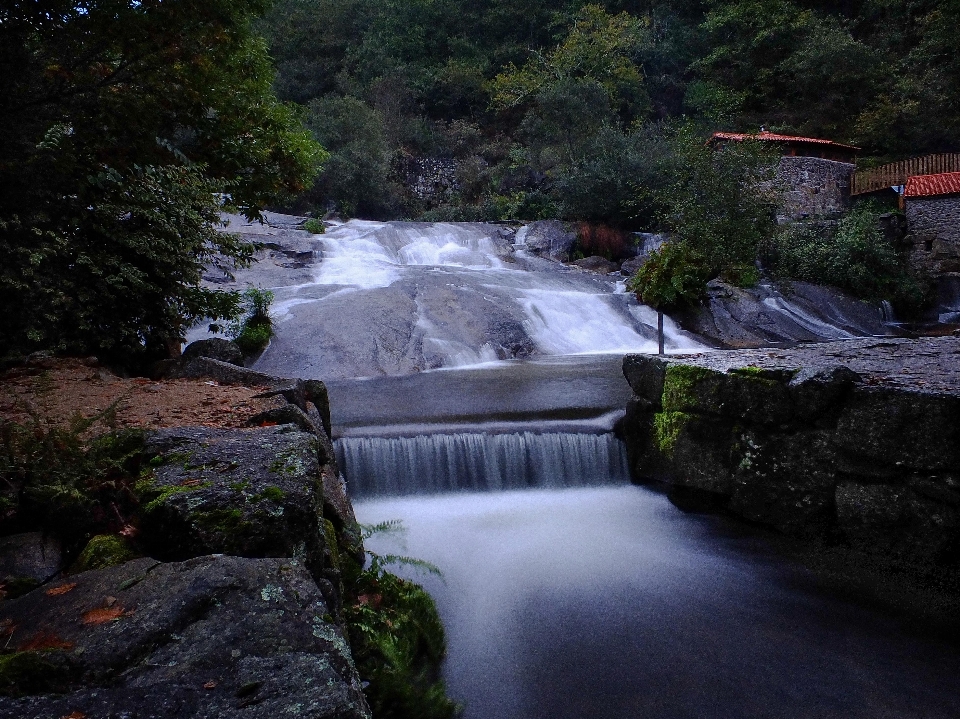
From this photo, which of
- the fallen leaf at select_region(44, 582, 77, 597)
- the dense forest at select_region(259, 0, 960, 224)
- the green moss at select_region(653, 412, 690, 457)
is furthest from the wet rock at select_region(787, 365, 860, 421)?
the dense forest at select_region(259, 0, 960, 224)

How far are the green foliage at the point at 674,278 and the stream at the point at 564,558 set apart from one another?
9.42 feet

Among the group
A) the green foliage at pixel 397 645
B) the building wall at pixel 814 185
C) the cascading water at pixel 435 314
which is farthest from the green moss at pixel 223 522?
the building wall at pixel 814 185

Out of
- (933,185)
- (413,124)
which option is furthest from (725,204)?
(413,124)

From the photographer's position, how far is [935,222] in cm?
1995

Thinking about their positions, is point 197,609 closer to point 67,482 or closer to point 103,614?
Answer: point 103,614

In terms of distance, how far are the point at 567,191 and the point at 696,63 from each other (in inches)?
645

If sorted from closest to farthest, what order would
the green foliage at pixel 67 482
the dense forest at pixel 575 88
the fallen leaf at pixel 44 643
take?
1. the fallen leaf at pixel 44 643
2. the green foliage at pixel 67 482
3. the dense forest at pixel 575 88

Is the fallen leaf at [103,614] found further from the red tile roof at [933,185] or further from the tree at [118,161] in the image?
the red tile roof at [933,185]

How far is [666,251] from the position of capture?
15586 mm

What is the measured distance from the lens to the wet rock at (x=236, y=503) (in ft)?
8.29

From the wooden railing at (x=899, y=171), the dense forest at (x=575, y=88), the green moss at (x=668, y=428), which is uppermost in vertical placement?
the dense forest at (x=575, y=88)

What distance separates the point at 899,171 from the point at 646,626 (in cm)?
2450

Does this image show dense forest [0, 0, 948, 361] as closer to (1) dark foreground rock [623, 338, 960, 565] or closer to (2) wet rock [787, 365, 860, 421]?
(1) dark foreground rock [623, 338, 960, 565]

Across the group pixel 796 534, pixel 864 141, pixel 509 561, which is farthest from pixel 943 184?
pixel 509 561
